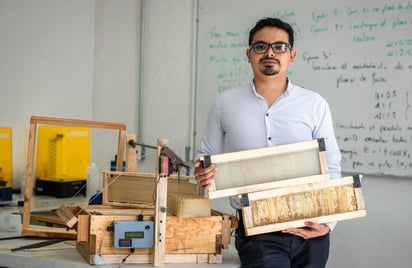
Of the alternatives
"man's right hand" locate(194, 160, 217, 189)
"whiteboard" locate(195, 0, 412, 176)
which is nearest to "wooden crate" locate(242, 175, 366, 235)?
"man's right hand" locate(194, 160, 217, 189)

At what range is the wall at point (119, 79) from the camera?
11.5 feet

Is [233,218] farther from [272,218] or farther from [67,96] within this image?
[67,96]

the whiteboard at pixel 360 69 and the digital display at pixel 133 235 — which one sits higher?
the whiteboard at pixel 360 69

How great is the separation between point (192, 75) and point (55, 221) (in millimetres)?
1808

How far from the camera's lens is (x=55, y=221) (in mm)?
2768

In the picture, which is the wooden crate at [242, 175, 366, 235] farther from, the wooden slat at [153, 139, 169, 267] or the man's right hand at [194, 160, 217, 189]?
the wooden slat at [153, 139, 169, 267]

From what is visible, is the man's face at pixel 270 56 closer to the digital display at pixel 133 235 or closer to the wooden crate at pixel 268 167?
the wooden crate at pixel 268 167

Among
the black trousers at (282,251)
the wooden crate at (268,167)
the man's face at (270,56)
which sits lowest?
the black trousers at (282,251)

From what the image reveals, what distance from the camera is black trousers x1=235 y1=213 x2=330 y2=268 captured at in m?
2.04

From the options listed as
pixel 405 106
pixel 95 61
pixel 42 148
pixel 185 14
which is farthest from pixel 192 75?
pixel 405 106

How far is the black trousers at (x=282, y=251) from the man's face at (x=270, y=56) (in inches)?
23.4

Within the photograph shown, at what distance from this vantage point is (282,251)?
2.06 m

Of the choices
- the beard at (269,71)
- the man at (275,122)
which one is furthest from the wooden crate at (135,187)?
the beard at (269,71)

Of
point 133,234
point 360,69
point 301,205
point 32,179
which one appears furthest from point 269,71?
point 360,69
